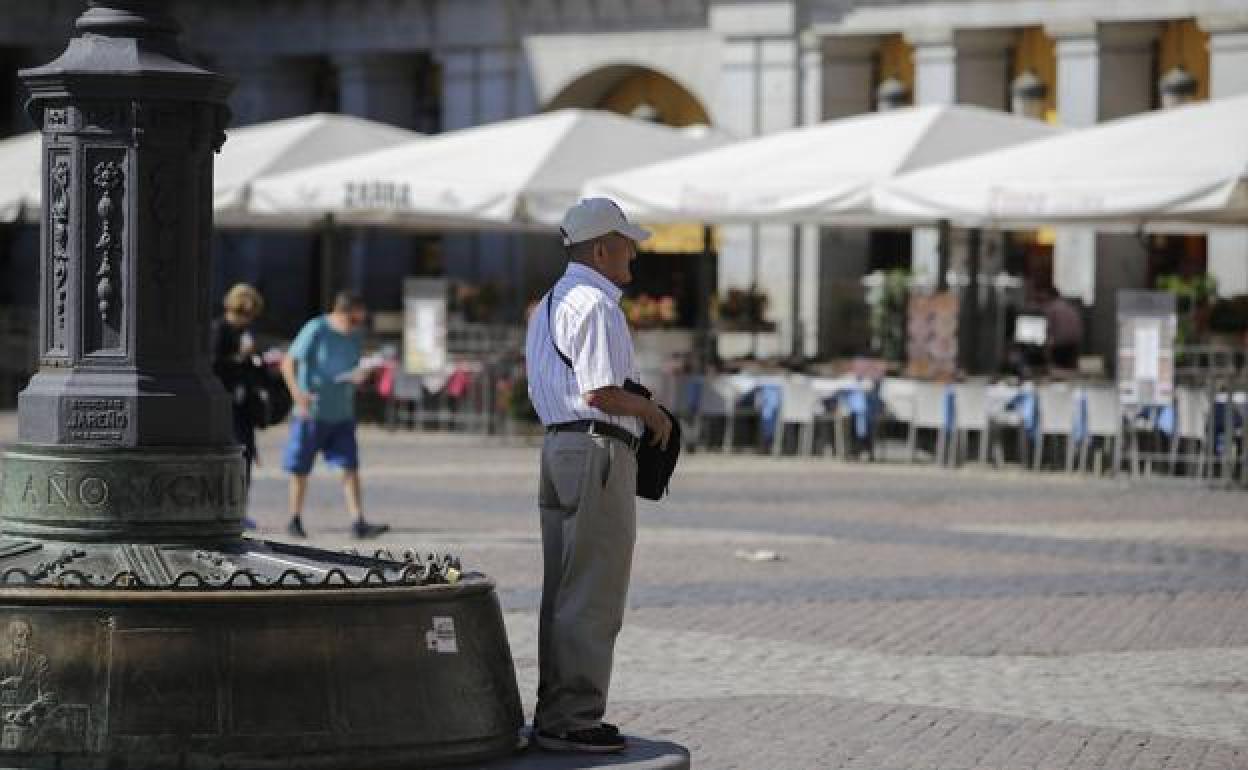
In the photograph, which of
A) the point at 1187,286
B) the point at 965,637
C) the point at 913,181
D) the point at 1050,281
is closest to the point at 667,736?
the point at 965,637

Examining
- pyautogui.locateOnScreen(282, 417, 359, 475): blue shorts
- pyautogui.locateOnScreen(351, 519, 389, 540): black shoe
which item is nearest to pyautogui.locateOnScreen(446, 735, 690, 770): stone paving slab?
pyautogui.locateOnScreen(351, 519, 389, 540): black shoe

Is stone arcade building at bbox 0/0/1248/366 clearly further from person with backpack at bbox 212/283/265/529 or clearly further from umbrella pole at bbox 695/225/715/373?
person with backpack at bbox 212/283/265/529

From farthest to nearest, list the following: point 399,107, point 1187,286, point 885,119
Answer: point 399,107, point 1187,286, point 885,119

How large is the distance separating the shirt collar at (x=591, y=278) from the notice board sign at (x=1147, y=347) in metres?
14.7

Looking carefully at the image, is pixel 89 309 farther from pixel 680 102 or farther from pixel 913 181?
pixel 680 102

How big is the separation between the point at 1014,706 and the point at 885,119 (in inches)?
606

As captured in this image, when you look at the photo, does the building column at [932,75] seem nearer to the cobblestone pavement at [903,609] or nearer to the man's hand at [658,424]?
the cobblestone pavement at [903,609]

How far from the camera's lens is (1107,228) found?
25297 mm

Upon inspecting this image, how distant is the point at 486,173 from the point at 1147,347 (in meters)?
7.37

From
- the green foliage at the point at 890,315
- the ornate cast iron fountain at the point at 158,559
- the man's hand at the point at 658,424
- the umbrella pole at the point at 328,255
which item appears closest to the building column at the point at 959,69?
the green foliage at the point at 890,315

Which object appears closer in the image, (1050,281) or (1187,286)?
(1187,286)

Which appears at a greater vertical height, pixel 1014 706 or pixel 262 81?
pixel 262 81

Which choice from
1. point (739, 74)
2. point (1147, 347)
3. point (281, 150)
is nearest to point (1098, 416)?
point (1147, 347)

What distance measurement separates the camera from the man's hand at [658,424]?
8.48 m
